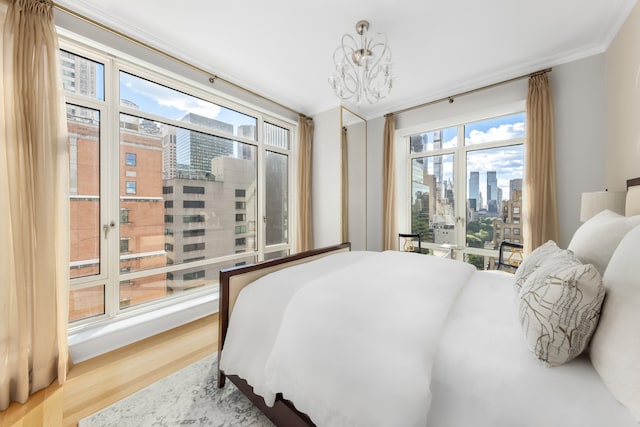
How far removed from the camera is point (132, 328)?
216 cm

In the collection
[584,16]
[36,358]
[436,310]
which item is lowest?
[36,358]

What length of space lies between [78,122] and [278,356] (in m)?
2.51

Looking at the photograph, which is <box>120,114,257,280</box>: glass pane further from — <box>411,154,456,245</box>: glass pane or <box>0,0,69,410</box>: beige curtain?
<box>411,154,456,245</box>: glass pane

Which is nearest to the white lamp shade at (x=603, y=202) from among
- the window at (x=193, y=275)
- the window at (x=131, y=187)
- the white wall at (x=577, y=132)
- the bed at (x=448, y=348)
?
the bed at (x=448, y=348)

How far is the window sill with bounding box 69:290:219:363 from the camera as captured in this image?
192 centimetres

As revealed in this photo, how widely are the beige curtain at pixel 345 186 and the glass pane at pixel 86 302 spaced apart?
2807mm

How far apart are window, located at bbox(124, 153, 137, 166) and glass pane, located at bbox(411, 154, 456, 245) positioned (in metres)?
3.63

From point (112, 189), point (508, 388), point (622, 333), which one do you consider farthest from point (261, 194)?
point (622, 333)

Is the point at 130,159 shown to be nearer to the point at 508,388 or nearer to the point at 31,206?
the point at 31,206

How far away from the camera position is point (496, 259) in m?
3.19

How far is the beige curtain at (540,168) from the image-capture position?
2541 millimetres

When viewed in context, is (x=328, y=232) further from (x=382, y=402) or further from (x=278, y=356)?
(x=382, y=402)

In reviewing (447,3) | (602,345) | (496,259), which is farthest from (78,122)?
(496,259)

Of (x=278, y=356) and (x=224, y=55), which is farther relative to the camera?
(x=224, y=55)
